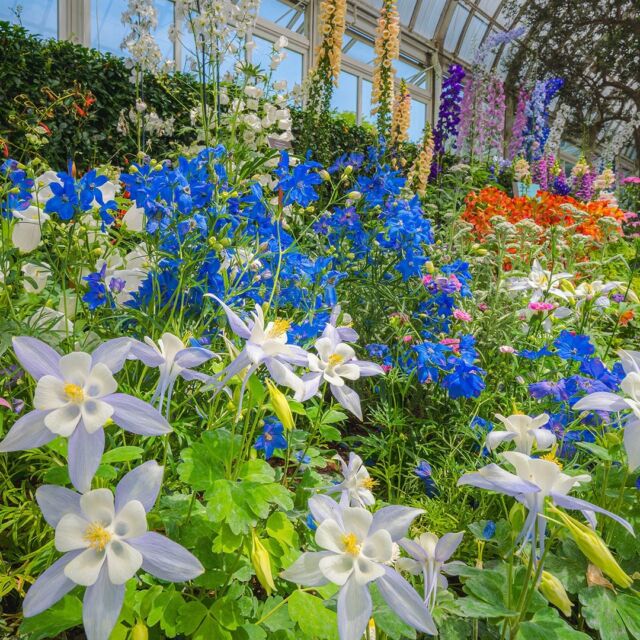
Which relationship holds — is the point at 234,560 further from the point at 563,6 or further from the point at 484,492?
the point at 563,6

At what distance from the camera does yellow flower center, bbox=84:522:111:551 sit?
2.04 feet

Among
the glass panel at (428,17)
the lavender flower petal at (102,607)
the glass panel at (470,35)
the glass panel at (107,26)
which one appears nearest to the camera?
the lavender flower petal at (102,607)

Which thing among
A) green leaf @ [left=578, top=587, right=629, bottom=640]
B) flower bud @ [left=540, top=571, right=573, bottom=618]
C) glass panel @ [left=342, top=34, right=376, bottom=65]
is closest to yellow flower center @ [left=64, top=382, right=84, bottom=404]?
flower bud @ [left=540, top=571, right=573, bottom=618]

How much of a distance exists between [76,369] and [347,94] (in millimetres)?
10778

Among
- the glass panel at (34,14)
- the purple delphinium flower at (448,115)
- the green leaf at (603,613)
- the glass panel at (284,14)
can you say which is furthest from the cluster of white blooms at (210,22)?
the glass panel at (284,14)

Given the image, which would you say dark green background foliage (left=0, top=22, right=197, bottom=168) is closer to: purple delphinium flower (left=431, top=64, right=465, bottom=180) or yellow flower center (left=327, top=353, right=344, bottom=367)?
purple delphinium flower (left=431, top=64, right=465, bottom=180)

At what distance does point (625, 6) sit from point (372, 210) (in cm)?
1411

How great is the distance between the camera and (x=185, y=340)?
1.09 metres

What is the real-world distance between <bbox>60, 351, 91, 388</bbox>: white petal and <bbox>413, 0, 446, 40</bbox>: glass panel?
12.7 m

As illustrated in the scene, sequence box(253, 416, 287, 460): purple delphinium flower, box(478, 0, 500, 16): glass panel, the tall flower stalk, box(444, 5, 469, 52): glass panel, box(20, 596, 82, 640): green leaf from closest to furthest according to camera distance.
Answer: box(20, 596, 82, 640): green leaf
box(253, 416, 287, 460): purple delphinium flower
the tall flower stalk
box(444, 5, 469, 52): glass panel
box(478, 0, 500, 16): glass panel

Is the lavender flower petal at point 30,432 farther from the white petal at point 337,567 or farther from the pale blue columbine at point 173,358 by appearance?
the white petal at point 337,567

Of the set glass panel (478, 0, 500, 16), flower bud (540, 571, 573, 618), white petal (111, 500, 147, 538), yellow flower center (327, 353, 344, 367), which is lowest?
flower bud (540, 571, 573, 618)

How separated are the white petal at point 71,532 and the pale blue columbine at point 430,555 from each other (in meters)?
0.46

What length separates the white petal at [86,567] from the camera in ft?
1.96
